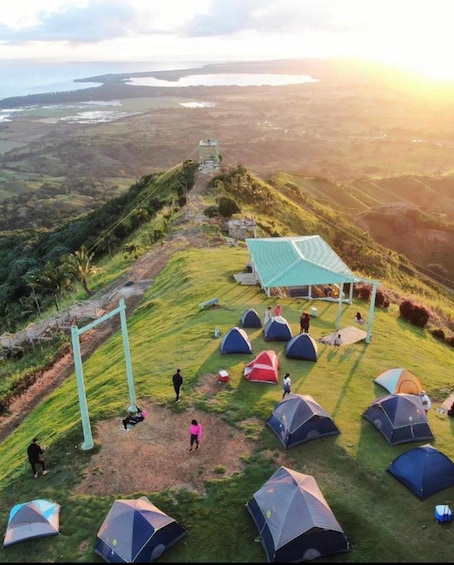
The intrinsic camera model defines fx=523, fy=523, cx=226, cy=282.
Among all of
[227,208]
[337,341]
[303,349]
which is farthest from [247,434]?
[227,208]

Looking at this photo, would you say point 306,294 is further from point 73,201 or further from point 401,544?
point 73,201

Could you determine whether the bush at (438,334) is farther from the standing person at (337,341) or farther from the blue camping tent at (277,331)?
the blue camping tent at (277,331)

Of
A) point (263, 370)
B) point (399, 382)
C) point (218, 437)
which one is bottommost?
point (399, 382)

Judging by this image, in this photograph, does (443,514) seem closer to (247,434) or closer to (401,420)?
(401,420)

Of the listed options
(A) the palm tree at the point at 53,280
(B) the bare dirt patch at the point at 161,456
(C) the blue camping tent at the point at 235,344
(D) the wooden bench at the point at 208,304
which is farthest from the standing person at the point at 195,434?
(A) the palm tree at the point at 53,280

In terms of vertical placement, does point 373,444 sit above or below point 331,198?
above

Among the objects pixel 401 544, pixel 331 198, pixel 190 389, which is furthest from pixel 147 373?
pixel 331 198
